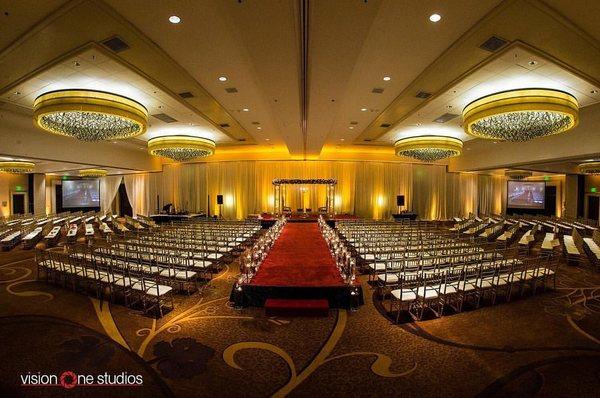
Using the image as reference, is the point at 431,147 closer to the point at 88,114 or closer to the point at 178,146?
the point at 178,146

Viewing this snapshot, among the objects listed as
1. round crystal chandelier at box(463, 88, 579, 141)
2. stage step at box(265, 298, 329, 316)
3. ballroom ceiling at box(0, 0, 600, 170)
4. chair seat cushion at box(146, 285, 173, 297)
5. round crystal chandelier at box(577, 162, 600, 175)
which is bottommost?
stage step at box(265, 298, 329, 316)

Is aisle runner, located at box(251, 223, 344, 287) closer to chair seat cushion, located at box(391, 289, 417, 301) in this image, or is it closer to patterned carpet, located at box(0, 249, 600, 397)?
patterned carpet, located at box(0, 249, 600, 397)

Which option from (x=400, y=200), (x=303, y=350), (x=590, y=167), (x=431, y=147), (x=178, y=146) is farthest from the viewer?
(x=400, y=200)

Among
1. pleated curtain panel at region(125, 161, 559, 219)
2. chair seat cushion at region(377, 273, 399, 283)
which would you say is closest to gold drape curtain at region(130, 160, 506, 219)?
pleated curtain panel at region(125, 161, 559, 219)

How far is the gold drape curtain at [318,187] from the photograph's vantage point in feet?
63.5

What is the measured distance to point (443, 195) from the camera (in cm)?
1991

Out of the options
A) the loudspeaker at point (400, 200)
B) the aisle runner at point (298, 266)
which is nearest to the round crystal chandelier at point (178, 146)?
the aisle runner at point (298, 266)

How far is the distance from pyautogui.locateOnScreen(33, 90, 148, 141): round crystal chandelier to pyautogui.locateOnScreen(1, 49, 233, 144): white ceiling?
0.24m

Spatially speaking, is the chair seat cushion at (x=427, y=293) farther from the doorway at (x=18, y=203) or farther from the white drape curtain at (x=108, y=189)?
the doorway at (x=18, y=203)

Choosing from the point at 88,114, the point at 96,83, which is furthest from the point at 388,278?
the point at 96,83

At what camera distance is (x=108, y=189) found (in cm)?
2345

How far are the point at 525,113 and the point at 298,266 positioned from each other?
596cm

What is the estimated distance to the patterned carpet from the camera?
3.06 meters

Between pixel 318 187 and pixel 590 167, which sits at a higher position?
pixel 590 167
